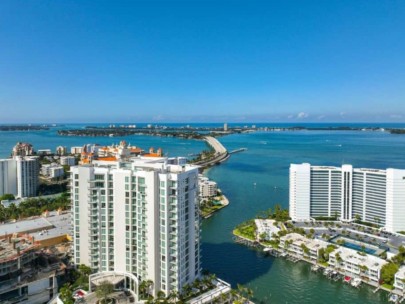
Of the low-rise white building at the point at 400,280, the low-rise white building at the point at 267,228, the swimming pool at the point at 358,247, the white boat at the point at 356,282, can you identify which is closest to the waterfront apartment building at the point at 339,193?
the low-rise white building at the point at 267,228

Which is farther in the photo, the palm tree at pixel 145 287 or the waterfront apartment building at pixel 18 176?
the waterfront apartment building at pixel 18 176

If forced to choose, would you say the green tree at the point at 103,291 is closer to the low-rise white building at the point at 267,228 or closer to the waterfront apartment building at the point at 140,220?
the waterfront apartment building at the point at 140,220

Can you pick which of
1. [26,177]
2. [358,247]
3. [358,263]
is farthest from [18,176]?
[358,263]

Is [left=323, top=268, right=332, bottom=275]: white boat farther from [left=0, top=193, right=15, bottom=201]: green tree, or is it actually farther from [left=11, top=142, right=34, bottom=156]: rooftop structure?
[left=11, top=142, right=34, bottom=156]: rooftop structure

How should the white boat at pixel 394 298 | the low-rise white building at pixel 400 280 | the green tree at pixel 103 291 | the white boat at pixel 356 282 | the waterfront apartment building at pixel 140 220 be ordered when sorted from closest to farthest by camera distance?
1. the green tree at pixel 103 291
2. the waterfront apartment building at pixel 140 220
3. the white boat at pixel 394 298
4. the low-rise white building at pixel 400 280
5. the white boat at pixel 356 282

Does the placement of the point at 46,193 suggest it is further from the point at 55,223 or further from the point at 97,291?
the point at 97,291

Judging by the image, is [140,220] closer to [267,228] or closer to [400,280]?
[267,228]
